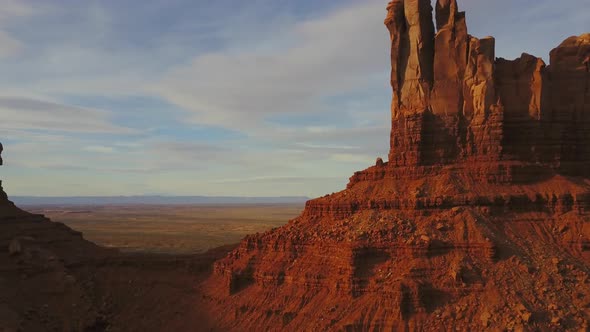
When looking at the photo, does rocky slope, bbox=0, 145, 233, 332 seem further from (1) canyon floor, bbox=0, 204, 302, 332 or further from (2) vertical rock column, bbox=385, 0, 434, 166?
(2) vertical rock column, bbox=385, 0, 434, 166

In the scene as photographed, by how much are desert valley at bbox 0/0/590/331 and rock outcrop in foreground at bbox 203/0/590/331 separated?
106 mm

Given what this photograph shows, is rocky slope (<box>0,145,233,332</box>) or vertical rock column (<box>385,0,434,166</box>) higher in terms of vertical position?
vertical rock column (<box>385,0,434,166</box>)

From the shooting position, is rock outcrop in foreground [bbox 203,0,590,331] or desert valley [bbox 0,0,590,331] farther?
desert valley [bbox 0,0,590,331]

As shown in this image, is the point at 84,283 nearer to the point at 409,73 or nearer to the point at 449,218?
the point at 449,218

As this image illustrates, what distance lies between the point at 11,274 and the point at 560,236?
139 feet

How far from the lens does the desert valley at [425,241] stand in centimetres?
3369

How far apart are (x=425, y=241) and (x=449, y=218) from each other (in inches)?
130

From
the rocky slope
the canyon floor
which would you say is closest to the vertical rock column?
the canyon floor

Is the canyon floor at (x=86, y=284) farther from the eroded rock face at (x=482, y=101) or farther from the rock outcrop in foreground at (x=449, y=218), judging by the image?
the eroded rock face at (x=482, y=101)

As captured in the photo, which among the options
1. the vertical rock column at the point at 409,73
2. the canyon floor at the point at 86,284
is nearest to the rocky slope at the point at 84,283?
the canyon floor at the point at 86,284

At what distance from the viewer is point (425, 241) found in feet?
118

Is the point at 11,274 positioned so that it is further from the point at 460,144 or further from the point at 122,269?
the point at 460,144

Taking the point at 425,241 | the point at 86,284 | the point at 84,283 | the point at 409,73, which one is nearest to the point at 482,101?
the point at 409,73

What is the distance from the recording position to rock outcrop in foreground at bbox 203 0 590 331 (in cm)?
3347
